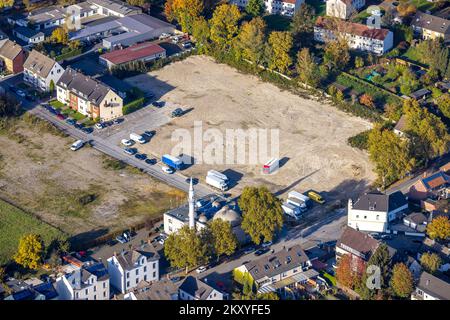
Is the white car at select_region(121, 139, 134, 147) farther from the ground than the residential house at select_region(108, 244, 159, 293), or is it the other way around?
the residential house at select_region(108, 244, 159, 293)

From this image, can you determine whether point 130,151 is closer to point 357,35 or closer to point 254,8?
point 357,35

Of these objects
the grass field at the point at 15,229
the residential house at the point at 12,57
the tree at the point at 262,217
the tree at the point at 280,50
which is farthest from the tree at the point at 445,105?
the residential house at the point at 12,57

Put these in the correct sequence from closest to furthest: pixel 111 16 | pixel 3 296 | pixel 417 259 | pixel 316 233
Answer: pixel 3 296, pixel 417 259, pixel 316 233, pixel 111 16

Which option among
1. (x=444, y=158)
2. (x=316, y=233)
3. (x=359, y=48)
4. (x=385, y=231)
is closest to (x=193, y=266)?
(x=316, y=233)

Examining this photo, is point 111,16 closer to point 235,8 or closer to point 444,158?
point 235,8

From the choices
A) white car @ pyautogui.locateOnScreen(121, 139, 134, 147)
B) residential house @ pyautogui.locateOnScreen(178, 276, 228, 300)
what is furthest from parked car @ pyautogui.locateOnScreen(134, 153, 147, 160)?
residential house @ pyautogui.locateOnScreen(178, 276, 228, 300)

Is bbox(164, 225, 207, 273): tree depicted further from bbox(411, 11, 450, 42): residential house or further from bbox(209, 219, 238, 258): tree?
bbox(411, 11, 450, 42): residential house
